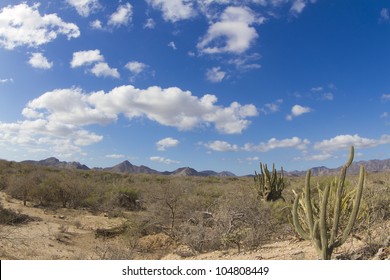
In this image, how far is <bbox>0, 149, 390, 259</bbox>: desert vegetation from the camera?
731 centimetres

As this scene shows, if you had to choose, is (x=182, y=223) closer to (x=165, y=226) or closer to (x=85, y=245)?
(x=165, y=226)

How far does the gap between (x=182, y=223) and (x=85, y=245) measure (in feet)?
11.6

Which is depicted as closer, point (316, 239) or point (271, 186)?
point (316, 239)

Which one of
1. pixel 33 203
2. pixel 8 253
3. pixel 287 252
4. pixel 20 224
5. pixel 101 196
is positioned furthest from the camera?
pixel 101 196

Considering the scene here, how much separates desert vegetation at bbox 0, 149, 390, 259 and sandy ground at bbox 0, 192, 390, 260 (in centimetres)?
3

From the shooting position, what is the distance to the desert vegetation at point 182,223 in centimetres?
731

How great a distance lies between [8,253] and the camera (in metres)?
10.5

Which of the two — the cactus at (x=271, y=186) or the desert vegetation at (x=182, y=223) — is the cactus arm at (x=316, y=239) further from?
the cactus at (x=271, y=186)

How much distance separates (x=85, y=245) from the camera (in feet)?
43.6

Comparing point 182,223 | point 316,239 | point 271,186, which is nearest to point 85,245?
point 182,223

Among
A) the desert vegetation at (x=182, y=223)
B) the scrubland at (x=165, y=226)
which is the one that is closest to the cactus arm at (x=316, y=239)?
the desert vegetation at (x=182, y=223)

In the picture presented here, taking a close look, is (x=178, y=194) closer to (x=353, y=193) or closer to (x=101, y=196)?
(x=101, y=196)

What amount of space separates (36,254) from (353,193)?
9.24 metres
